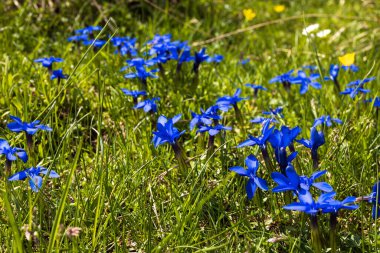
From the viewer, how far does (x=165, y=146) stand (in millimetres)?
2449

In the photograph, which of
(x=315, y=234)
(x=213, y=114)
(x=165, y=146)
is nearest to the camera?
(x=315, y=234)

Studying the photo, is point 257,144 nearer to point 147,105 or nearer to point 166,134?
point 166,134

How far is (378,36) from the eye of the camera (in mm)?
4254

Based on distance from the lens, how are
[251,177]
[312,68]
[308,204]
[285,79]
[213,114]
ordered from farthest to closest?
[312,68]
[285,79]
[213,114]
[251,177]
[308,204]

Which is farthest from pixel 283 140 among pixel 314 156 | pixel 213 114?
pixel 213 114

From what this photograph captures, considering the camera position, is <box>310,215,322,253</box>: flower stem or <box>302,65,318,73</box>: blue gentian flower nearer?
<box>310,215,322,253</box>: flower stem

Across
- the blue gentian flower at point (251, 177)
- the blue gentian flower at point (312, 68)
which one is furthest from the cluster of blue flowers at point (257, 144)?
the blue gentian flower at point (312, 68)

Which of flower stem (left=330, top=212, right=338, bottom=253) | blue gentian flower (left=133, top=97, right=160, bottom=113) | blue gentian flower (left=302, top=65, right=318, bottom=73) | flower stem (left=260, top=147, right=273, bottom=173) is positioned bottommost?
blue gentian flower (left=302, top=65, right=318, bottom=73)

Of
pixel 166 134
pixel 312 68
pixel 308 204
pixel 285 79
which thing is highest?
pixel 166 134

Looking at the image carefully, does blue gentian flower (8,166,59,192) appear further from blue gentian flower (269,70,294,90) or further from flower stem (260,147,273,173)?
blue gentian flower (269,70,294,90)

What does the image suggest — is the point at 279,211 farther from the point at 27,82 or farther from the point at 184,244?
the point at 27,82

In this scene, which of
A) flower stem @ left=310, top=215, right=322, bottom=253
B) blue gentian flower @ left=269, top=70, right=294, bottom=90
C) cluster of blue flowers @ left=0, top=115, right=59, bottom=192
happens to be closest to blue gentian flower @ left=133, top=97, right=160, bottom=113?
cluster of blue flowers @ left=0, top=115, right=59, bottom=192

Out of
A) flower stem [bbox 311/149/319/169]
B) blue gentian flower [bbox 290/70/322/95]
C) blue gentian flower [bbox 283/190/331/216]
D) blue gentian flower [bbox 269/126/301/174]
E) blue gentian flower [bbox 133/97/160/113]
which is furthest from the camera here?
blue gentian flower [bbox 290/70/322/95]

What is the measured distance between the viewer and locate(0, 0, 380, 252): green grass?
180 cm
